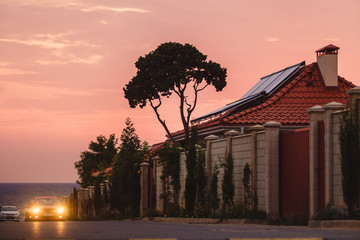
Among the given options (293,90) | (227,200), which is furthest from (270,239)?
(293,90)

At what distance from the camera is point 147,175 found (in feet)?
127

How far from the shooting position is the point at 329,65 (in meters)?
37.7

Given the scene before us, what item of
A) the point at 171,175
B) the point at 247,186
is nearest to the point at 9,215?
the point at 171,175

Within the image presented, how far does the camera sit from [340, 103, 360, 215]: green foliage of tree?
16.1m

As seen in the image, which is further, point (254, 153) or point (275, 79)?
point (275, 79)

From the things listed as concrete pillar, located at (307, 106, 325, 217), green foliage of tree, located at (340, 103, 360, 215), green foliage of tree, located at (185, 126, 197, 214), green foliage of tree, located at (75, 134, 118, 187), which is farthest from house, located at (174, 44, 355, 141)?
green foliage of tree, located at (75, 134, 118, 187)

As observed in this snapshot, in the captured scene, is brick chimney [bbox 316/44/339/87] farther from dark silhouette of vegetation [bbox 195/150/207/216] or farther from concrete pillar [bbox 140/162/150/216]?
dark silhouette of vegetation [bbox 195/150/207/216]

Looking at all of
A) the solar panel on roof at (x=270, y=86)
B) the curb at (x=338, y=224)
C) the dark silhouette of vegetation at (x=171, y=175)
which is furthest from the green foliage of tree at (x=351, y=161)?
the solar panel on roof at (x=270, y=86)

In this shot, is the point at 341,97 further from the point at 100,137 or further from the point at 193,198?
the point at 100,137

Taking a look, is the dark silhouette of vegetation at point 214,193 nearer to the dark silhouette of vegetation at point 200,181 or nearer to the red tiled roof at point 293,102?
the dark silhouette of vegetation at point 200,181

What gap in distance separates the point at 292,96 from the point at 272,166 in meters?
16.7

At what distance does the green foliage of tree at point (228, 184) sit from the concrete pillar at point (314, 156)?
5.81 meters

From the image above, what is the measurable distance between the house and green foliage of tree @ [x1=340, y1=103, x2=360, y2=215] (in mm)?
17645

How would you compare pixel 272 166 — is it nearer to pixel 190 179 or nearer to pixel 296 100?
pixel 190 179
